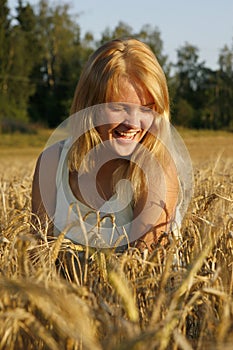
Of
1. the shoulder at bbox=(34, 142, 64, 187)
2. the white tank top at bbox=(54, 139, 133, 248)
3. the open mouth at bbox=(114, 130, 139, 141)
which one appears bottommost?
the white tank top at bbox=(54, 139, 133, 248)

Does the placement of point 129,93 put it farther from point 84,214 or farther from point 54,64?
point 54,64

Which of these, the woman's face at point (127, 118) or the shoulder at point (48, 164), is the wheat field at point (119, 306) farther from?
the shoulder at point (48, 164)

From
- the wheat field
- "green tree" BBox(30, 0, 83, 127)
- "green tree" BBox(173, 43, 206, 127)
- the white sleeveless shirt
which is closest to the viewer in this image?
the wheat field

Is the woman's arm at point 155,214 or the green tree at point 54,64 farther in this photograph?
the green tree at point 54,64

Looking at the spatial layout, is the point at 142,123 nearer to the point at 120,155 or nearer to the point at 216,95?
the point at 120,155

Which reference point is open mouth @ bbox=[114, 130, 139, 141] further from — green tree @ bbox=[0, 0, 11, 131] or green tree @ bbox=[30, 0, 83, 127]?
green tree @ bbox=[30, 0, 83, 127]

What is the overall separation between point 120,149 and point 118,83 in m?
0.23

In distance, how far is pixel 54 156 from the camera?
2207 mm

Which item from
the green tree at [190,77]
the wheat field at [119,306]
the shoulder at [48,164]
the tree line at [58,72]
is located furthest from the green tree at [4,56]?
→ the wheat field at [119,306]

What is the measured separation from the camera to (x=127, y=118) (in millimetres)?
1854

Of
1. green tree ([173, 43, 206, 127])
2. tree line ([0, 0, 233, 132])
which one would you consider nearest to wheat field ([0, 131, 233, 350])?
tree line ([0, 0, 233, 132])

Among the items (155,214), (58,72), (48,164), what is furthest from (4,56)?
(155,214)

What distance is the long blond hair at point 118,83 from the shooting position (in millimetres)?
1884

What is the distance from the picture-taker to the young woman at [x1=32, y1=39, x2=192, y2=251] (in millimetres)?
1853
